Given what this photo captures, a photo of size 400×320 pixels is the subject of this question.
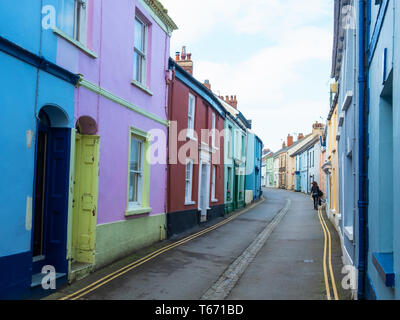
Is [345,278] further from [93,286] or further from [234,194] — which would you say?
[234,194]

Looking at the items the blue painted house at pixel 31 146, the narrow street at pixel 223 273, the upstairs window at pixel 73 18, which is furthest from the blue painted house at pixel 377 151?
the upstairs window at pixel 73 18

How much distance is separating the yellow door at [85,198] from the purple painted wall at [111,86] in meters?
0.23

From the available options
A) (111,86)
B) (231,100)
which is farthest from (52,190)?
(231,100)

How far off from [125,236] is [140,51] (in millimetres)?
4964

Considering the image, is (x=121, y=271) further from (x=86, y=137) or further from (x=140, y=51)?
(x=140, y=51)

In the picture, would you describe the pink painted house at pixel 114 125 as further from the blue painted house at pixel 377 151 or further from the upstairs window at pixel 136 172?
the blue painted house at pixel 377 151

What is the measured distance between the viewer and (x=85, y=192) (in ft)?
26.1

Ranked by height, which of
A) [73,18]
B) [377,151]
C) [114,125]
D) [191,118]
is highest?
[73,18]

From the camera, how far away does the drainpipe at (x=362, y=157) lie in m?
6.05

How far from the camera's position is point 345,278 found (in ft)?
25.5

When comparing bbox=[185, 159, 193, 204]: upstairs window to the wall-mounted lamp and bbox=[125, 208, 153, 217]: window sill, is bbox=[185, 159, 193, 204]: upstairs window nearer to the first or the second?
bbox=[125, 208, 153, 217]: window sill

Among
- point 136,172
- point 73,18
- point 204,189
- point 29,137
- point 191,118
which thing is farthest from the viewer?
point 204,189
